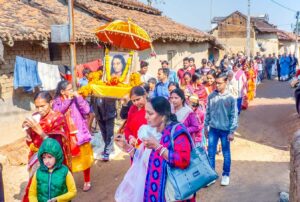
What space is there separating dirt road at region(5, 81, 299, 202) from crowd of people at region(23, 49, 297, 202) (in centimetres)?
27

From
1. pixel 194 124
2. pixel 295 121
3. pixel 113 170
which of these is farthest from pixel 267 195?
pixel 295 121

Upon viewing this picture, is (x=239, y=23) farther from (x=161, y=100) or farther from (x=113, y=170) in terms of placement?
(x=161, y=100)

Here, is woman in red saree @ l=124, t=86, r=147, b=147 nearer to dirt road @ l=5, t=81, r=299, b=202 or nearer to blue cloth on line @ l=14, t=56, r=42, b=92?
dirt road @ l=5, t=81, r=299, b=202

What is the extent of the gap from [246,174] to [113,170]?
2.32m

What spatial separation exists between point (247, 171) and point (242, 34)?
28350mm

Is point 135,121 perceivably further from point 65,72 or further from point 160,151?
point 65,72

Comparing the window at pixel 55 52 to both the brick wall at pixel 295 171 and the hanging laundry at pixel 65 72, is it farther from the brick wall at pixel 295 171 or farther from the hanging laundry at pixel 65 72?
the brick wall at pixel 295 171

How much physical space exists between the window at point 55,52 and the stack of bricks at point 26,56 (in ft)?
0.37

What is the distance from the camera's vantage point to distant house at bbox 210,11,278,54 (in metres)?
31.6

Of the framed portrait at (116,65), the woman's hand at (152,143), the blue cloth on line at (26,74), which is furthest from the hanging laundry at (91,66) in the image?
the woman's hand at (152,143)

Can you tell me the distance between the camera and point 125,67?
732 cm

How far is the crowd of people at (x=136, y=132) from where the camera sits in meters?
3.17

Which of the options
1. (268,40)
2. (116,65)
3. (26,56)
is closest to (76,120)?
(116,65)

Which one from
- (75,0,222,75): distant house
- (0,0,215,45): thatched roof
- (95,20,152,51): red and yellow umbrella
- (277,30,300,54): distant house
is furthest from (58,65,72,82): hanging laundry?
(277,30,300,54): distant house
